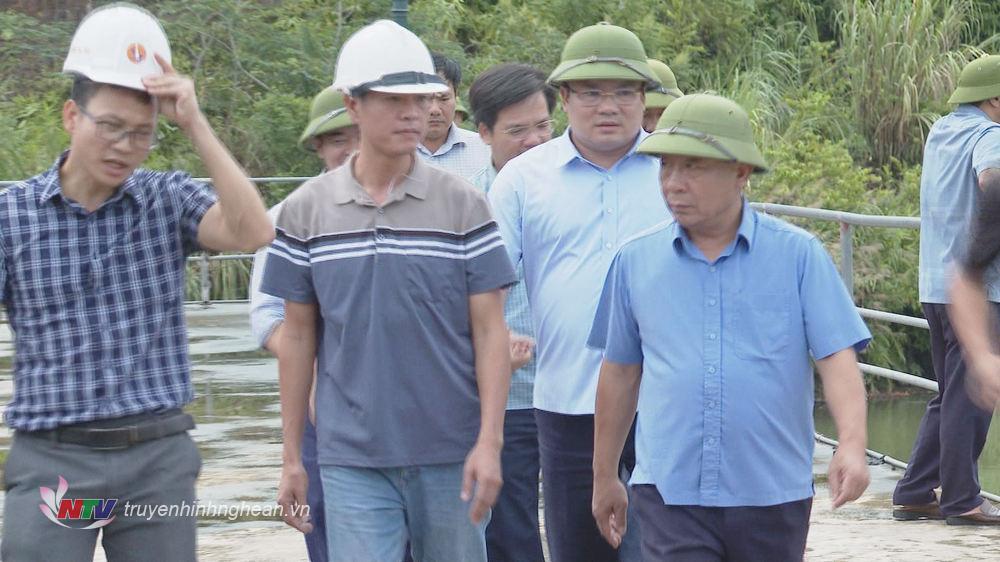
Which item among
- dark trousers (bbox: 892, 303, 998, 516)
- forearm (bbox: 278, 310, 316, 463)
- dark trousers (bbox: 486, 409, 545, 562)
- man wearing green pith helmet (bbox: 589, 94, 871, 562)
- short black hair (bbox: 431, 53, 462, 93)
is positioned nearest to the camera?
man wearing green pith helmet (bbox: 589, 94, 871, 562)

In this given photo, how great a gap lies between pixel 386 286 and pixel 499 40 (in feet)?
59.0

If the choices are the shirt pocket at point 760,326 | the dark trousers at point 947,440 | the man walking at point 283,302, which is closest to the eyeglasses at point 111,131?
the man walking at point 283,302

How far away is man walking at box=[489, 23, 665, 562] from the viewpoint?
531cm

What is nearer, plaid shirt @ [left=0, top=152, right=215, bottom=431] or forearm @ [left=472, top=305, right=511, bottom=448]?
plaid shirt @ [left=0, top=152, right=215, bottom=431]

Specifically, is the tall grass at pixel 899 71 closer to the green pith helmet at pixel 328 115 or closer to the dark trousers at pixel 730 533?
the green pith helmet at pixel 328 115

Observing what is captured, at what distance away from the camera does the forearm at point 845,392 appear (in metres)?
4.23

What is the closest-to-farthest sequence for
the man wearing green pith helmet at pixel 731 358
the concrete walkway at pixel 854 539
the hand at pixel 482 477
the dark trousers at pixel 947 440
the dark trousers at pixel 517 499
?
the man wearing green pith helmet at pixel 731 358 < the hand at pixel 482 477 < the dark trousers at pixel 517 499 < the concrete walkway at pixel 854 539 < the dark trousers at pixel 947 440

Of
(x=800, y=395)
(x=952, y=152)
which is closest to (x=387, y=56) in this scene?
(x=800, y=395)

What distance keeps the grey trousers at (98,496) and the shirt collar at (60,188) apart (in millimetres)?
592

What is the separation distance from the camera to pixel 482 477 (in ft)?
14.4

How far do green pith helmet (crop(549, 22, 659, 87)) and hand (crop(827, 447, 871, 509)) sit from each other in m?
1.71

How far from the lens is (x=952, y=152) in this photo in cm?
715

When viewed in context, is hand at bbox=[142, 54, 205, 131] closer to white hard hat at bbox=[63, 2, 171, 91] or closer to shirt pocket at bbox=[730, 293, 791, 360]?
white hard hat at bbox=[63, 2, 171, 91]

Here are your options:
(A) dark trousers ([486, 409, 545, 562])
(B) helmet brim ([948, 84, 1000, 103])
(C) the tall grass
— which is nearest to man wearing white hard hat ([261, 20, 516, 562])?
(A) dark trousers ([486, 409, 545, 562])
